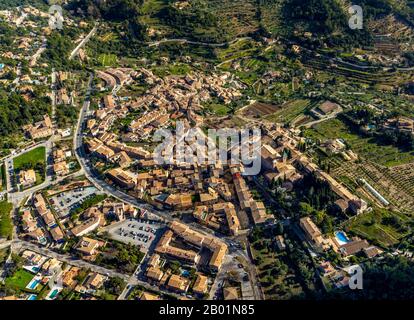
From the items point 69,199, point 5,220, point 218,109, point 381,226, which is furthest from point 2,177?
point 381,226

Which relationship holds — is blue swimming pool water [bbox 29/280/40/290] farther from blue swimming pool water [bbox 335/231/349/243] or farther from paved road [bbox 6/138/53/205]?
Answer: blue swimming pool water [bbox 335/231/349/243]

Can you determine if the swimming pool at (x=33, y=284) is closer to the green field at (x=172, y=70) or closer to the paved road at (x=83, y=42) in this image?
the green field at (x=172, y=70)

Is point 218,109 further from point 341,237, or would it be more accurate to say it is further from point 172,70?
point 341,237

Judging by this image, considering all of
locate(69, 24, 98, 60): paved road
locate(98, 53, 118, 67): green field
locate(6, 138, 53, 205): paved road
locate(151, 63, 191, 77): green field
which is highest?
locate(69, 24, 98, 60): paved road

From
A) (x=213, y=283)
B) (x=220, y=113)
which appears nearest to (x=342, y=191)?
(x=213, y=283)

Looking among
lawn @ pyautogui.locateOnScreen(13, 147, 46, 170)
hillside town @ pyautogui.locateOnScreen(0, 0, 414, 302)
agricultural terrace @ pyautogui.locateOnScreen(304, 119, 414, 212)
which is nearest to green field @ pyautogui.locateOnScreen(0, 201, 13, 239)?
hillside town @ pyautogui.locateOnScreen(0, 0, 414, 302)
